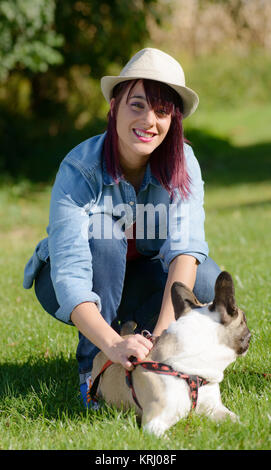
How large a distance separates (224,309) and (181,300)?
0.17 metres

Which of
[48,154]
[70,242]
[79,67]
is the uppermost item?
[79,67]

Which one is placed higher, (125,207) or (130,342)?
(125,207)

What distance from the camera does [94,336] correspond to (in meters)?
2.50

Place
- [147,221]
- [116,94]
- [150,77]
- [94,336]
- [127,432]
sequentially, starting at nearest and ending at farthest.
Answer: [127,432]
[94,336]
[150,77]
[116,94]
[147,221]

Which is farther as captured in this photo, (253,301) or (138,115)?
(253,301)

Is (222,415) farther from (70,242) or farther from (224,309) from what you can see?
(70,242)

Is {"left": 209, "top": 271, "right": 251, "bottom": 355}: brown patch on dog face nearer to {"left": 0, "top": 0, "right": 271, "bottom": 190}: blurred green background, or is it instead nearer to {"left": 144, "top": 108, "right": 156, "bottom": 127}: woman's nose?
{"left": 144, "top": 108, "right": 156, "bottom": 127}: woman's nose

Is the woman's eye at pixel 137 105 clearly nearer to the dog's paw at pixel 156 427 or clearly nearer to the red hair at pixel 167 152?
the red hair at pixel 167 152

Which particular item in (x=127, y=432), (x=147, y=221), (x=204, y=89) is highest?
(x=204, y=89)

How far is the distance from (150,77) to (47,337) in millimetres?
1859

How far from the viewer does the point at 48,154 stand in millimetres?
13609

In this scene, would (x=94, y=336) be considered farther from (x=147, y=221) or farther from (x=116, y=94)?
(x=116, y=94)

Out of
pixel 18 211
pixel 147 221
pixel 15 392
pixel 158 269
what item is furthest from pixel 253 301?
pixel 18 211

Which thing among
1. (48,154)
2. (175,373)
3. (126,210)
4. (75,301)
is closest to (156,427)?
(175,373)
